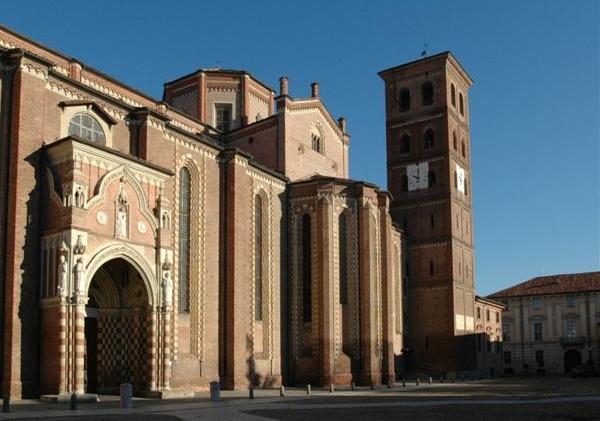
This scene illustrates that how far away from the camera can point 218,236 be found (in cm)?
3697

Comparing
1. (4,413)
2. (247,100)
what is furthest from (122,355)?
(247,100)

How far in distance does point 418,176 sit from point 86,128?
3422 centimetres

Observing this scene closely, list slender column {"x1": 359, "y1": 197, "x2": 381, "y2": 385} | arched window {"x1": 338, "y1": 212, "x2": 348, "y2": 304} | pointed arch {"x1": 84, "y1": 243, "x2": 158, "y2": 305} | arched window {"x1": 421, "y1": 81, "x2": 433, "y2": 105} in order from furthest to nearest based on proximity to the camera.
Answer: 1. arched window {"x1": 421, "y1": 81, "x2": 433, "y2": 105}
2. arched window {"x1": 338, "y1": 212, "x2": 348, "y2": 304}
3. slender column {"x1": 359, "y1": 197, "x2": 381, "y2": 385}
4. pointed arch {"x1": 84, "y1": 243, "x2": 158, "y2": 305}

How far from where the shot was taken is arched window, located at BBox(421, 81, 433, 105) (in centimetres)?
5922

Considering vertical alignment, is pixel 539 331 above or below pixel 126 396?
below

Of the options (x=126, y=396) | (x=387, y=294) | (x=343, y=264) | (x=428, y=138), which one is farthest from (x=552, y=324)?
(x=126, y=396)

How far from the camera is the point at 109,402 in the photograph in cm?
2578

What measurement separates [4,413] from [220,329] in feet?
52.6

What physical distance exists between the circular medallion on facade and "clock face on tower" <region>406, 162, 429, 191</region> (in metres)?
35.3

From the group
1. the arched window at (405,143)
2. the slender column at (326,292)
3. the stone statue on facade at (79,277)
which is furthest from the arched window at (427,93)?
the stone statue on facade at (79,277)

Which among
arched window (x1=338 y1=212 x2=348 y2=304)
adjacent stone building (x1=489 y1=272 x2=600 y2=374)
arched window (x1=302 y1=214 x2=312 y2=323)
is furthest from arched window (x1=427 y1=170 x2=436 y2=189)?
adjacent stone building (x1=489 y1=272 x2=600 y2=374)

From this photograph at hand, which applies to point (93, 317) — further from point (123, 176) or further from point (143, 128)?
point (143, 128)

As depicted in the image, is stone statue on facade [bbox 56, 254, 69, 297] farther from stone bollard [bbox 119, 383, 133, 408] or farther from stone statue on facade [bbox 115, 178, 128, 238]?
stone bollard [bbox 119, 383, 133, 408]

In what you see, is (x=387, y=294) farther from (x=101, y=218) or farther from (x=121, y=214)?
(x=101, y=218)
